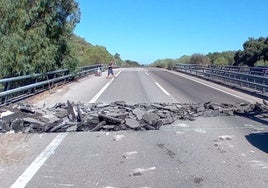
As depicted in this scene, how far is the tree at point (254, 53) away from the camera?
236 ft

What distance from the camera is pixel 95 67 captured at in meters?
48.6

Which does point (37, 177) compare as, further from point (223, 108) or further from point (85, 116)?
point (223, 108)

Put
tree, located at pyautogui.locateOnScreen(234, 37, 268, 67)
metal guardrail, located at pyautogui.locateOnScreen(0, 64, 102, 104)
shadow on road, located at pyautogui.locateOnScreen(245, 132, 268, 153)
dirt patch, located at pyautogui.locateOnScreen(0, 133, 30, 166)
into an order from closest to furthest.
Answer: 1. dirt patch, located at pyautogui.locateOnScreen(0, 133, 30, 166)
2. shadow on road, located at pyautogui.locateOnScreen(245, 132, 268, 153)
3. metal guardrail, located at pyautogui.locateOnScreen(0, 64, 102, 104)
4. tree, located at pyautogui.locateOnScreen(234, 37, 268, 67)

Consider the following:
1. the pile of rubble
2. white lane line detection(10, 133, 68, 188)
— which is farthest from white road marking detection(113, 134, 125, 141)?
white lane line detection(10, 133, 68, 188)

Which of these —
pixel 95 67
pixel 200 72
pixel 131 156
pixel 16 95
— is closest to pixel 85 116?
pixel 131 156

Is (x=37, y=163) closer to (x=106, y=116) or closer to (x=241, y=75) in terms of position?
(x=106, y=116)

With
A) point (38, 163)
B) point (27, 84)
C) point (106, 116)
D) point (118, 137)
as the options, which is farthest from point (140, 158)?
point (27, 84)

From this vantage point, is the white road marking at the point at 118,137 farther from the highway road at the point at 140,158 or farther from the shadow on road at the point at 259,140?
the shadow on road at the point at 259,140

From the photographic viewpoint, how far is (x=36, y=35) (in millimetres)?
21141

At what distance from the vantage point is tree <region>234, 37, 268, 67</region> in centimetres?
7206

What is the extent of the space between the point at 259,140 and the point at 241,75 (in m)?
18.4

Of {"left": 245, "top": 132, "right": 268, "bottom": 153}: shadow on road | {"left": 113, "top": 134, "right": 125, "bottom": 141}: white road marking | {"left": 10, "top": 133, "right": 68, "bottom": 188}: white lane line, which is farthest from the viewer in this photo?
{"left": 113, "top": 134, "right": 125, "bottom": 141}: white road marking

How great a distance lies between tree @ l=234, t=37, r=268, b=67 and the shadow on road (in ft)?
207

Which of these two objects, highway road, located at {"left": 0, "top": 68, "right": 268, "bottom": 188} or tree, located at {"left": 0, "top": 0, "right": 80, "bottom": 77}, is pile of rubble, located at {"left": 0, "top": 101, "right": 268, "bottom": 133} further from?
tree, located at {"left": 0, "top": 0, "right": 80, "bottom": 77}
